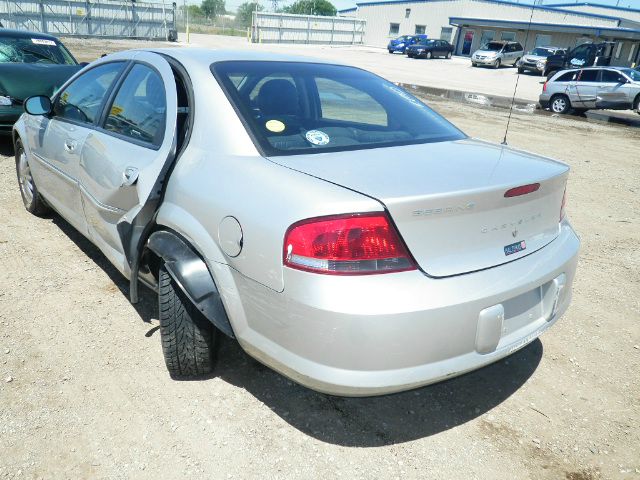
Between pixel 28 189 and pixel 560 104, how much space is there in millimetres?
16394

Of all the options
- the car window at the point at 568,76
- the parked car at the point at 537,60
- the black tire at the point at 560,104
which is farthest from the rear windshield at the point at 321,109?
the parked car at the point at 537,60

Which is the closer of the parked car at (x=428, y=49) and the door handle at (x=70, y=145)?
the door handle at (x=70, y=145)

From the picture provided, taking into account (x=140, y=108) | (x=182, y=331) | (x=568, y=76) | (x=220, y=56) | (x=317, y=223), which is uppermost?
(x=220, y=56)

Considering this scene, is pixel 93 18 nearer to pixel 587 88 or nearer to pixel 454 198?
pixel 587 88

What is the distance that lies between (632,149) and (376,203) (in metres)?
11.1

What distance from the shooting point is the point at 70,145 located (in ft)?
11.5

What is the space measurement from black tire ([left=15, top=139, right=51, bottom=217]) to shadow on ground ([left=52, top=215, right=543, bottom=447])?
90.5 inches

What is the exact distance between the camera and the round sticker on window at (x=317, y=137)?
8.23 ft

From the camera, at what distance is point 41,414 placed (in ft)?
7.97

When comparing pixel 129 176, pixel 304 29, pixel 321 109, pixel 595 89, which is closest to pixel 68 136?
pixel 129 176

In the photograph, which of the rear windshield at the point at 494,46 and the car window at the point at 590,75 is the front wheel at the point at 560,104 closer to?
the car window at the point at 590,75

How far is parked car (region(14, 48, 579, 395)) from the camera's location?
192 centimetres

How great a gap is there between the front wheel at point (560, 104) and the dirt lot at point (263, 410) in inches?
590

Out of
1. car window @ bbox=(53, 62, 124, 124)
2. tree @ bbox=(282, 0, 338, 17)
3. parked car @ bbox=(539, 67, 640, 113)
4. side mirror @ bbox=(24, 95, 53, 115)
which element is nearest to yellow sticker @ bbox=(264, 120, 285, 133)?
car window @ bbox=(53, 62, 124, 124)
